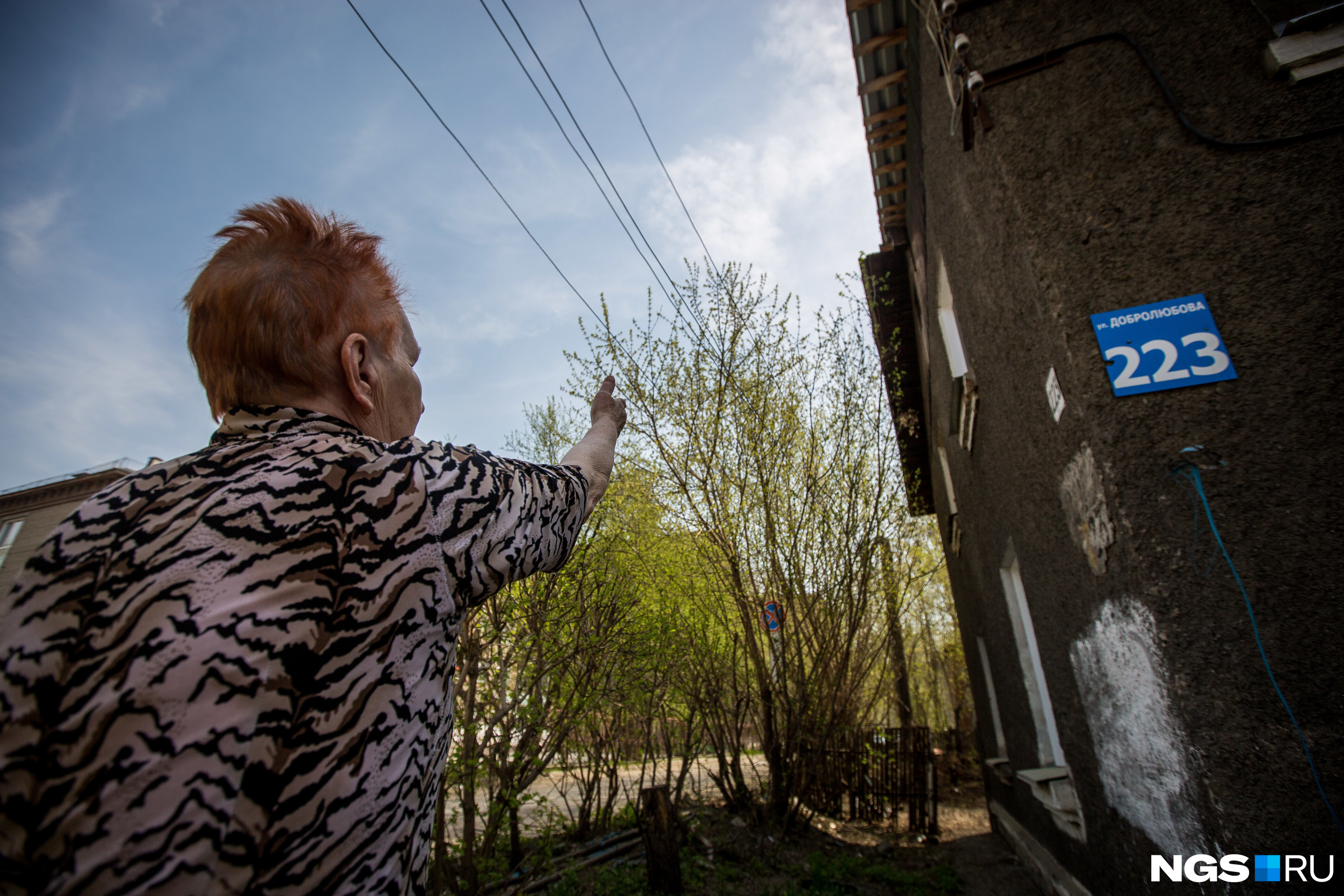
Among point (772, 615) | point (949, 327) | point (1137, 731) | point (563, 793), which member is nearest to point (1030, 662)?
point (772, 615)

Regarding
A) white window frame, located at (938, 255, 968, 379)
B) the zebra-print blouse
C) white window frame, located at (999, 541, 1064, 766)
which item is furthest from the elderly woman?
white window frame, located at (938, 255, 968, 379)

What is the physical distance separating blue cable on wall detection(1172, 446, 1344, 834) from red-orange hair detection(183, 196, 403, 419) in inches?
90.9

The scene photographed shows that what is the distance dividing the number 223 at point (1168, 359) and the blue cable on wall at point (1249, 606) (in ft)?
0.84

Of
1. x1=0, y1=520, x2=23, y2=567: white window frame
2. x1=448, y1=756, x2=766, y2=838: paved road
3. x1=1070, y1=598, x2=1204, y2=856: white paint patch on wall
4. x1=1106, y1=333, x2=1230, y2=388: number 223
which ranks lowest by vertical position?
x1=448, y1=756, x2=766, y2=838: paved road

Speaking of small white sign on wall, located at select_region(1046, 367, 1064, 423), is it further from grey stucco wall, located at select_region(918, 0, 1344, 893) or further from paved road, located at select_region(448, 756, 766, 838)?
paved road, located at select_region(448, 756, 766, 838)

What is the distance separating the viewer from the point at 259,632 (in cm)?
62

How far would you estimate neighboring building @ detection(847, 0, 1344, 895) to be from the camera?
1665mm

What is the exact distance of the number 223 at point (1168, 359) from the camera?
1920 millimetres

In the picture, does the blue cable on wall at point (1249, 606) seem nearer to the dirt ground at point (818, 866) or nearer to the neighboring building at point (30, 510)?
the dirt ground at point (818, 866)

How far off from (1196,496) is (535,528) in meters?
2.08

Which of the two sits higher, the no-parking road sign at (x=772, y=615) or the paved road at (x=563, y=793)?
the no-parking road sign at (x=772, y=615)

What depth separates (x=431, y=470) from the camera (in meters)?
0.80

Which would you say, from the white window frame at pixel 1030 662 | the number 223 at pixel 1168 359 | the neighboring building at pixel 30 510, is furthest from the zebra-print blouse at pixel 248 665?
the neighboring building at pixel 30 510

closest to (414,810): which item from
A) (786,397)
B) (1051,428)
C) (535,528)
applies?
(535,528)
